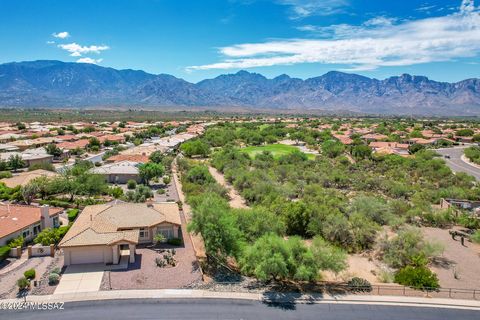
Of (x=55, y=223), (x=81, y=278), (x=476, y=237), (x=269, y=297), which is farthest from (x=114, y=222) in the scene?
(x=476, y=237)

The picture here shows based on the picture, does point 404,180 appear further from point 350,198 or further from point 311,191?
point 311,191

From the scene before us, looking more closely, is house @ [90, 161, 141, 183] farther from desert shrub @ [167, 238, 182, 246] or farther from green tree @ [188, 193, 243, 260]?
green tree @ [188, 193, 243, 260]

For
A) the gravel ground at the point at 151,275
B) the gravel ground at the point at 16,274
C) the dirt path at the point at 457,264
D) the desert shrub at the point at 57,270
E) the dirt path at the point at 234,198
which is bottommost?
the dirt path at the point at 457,264

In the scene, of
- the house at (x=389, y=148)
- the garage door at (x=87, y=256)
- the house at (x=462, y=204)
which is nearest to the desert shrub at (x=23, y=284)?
the garage door at (x=87, y=256)

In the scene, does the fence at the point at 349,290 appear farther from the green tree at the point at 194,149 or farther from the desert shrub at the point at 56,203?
the green tree at the point at 194,149

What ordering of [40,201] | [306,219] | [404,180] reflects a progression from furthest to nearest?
[404,180] < [40,201] < [306,219]

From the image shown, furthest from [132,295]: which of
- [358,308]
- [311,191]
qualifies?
[311,191]

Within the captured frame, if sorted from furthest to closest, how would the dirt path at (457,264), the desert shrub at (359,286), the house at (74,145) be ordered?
1. the house at (74,145)
2. the dirt path at (457,264)
3. the desert shrub at (359,286)
